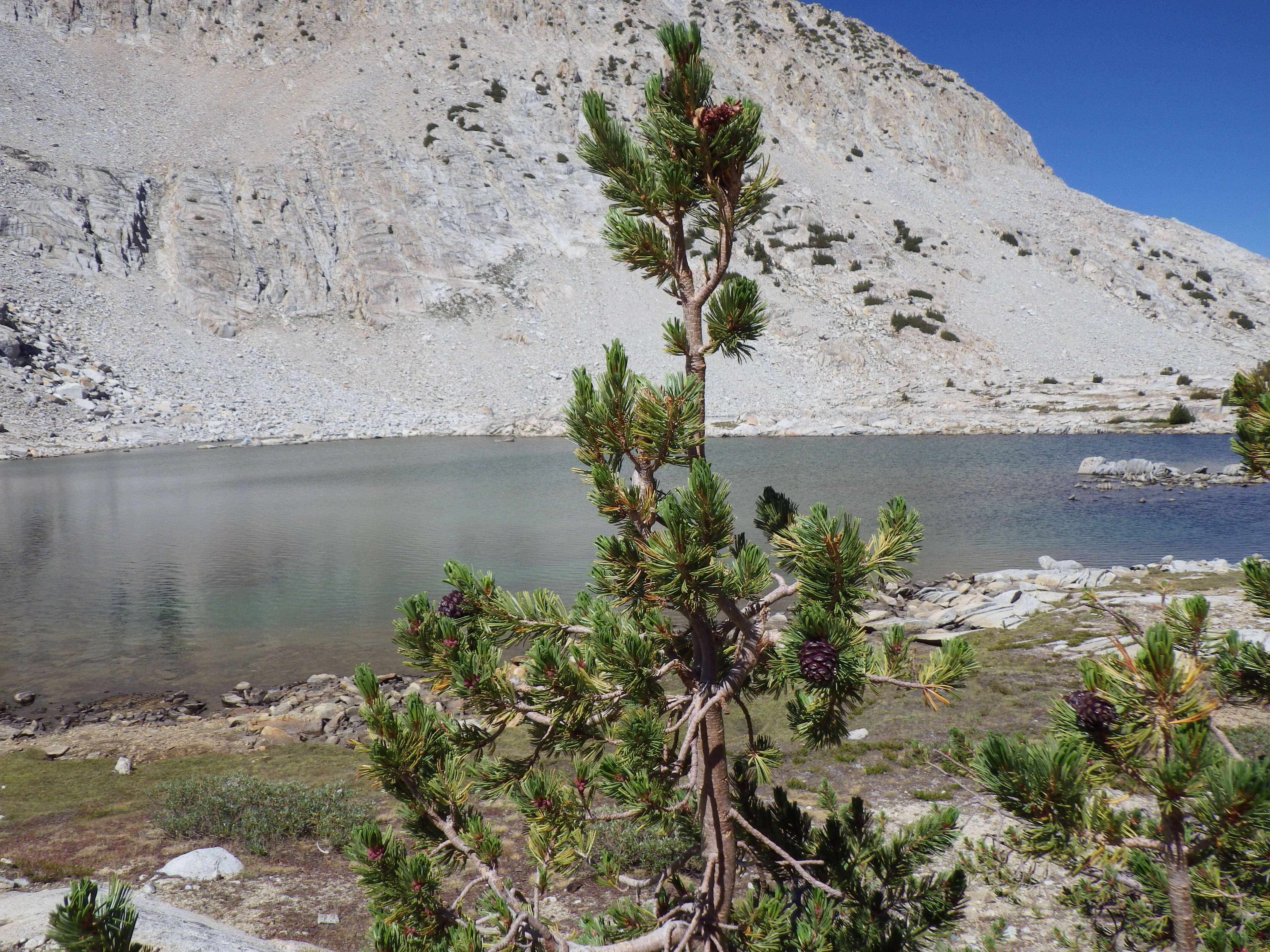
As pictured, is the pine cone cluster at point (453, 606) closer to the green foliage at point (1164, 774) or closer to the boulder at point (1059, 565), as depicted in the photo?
the green foliage at point (1164, 774)

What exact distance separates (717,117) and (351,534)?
21.1 meters

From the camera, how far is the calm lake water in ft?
43.3

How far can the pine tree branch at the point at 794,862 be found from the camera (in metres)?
2.27

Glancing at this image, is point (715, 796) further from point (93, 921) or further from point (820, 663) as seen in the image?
point (93, 921)

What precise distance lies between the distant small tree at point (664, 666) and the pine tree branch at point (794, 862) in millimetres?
22

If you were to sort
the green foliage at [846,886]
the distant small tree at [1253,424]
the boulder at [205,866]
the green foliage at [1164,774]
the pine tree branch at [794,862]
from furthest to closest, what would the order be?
the boulder at [205,866] → the green foliage at [846,886] → the pine tree branch at [794,862] → the distant small tree at [1253,424] → the green foliage at [1164,774]

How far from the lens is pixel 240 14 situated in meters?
76.2

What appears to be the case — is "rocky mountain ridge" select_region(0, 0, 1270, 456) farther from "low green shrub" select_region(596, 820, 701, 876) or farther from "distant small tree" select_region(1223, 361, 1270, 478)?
"distant small tree" select_region(1223, 361, 1270, 478)

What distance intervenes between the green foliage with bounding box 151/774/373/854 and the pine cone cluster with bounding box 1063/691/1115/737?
6012 millimetres

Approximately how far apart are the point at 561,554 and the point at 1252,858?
17.0 metres

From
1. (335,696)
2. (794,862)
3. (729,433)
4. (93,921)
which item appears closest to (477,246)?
(729,433)

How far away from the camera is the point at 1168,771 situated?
1.68 meters

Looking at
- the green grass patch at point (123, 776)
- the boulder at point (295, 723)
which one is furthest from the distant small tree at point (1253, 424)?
the boulder at point (295, 723)

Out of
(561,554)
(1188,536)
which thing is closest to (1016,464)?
(1188,536)
